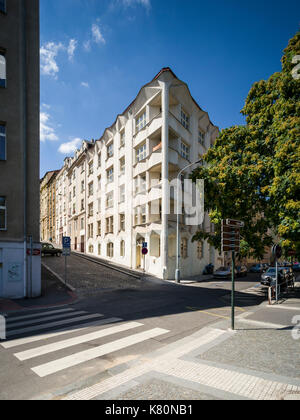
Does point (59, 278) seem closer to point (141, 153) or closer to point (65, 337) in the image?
point (65, 337)

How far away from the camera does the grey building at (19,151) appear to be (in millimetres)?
13789

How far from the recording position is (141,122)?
91.6 feet

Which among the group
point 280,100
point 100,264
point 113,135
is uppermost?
point 113,135

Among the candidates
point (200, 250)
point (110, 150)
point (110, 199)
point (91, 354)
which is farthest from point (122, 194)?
point (91, 354)

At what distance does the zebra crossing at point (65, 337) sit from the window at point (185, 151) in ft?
67.5

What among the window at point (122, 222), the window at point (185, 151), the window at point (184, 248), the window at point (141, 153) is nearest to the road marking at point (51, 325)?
the window at point (184, 248)

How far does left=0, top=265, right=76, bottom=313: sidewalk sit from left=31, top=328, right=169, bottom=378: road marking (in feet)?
20.9

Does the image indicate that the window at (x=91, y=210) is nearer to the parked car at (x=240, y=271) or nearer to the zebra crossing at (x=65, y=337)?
the parked car at (x=240, y=271)

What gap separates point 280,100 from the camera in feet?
42.6

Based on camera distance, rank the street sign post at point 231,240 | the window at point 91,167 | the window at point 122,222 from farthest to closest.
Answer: the window at point 91,167, the window at point 122,222, the street sign post at point 231,240

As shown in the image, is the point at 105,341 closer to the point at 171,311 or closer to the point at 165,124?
the point at 171,311

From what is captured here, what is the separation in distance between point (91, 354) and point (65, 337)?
1477 millimetres
